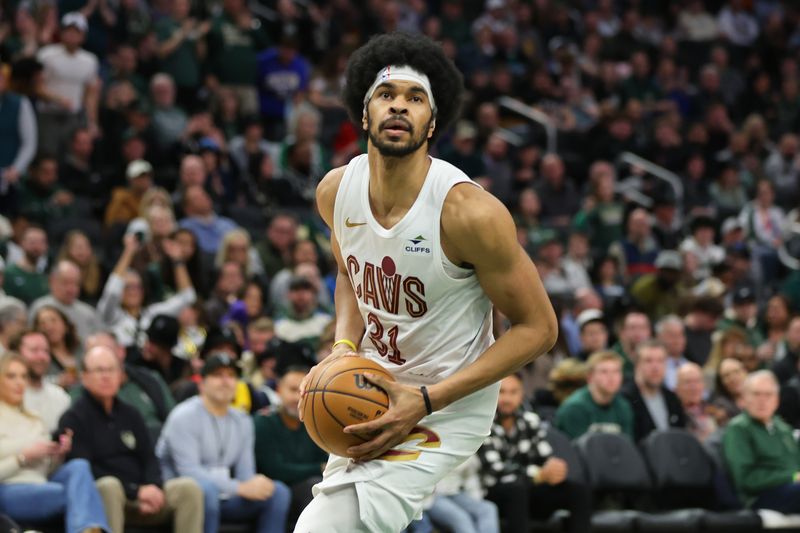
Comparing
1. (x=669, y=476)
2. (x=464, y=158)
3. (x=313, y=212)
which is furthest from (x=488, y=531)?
(x=464, y=158)

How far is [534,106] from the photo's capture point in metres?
17.3

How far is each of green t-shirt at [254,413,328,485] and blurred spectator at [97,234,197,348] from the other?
1.72 metres

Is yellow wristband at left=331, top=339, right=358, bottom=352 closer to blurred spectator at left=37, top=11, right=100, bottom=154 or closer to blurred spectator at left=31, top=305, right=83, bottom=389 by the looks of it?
blurred spectator at left=31, top=305, right=83, bottom=389

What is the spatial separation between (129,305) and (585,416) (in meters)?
3.43

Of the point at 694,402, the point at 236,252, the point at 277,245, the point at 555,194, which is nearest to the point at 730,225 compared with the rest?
the point at 555,194

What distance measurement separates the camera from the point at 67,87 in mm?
12750

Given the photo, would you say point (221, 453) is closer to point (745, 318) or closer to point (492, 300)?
point (492, 300)

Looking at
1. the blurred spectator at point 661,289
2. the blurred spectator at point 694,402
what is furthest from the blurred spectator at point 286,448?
the blurred spectator at point 661,289

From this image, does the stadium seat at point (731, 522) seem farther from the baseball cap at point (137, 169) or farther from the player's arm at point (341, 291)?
the baseball cap at point (137, 169)

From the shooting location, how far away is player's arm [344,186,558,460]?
4.41 metres

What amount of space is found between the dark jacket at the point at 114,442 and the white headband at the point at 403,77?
153 inches

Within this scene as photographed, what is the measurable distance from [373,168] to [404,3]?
13347 mm

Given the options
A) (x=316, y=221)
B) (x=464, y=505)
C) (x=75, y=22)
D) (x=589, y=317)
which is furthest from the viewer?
(x=316, y=221)

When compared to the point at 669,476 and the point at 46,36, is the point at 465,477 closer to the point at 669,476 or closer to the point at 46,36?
the point at 669,476
